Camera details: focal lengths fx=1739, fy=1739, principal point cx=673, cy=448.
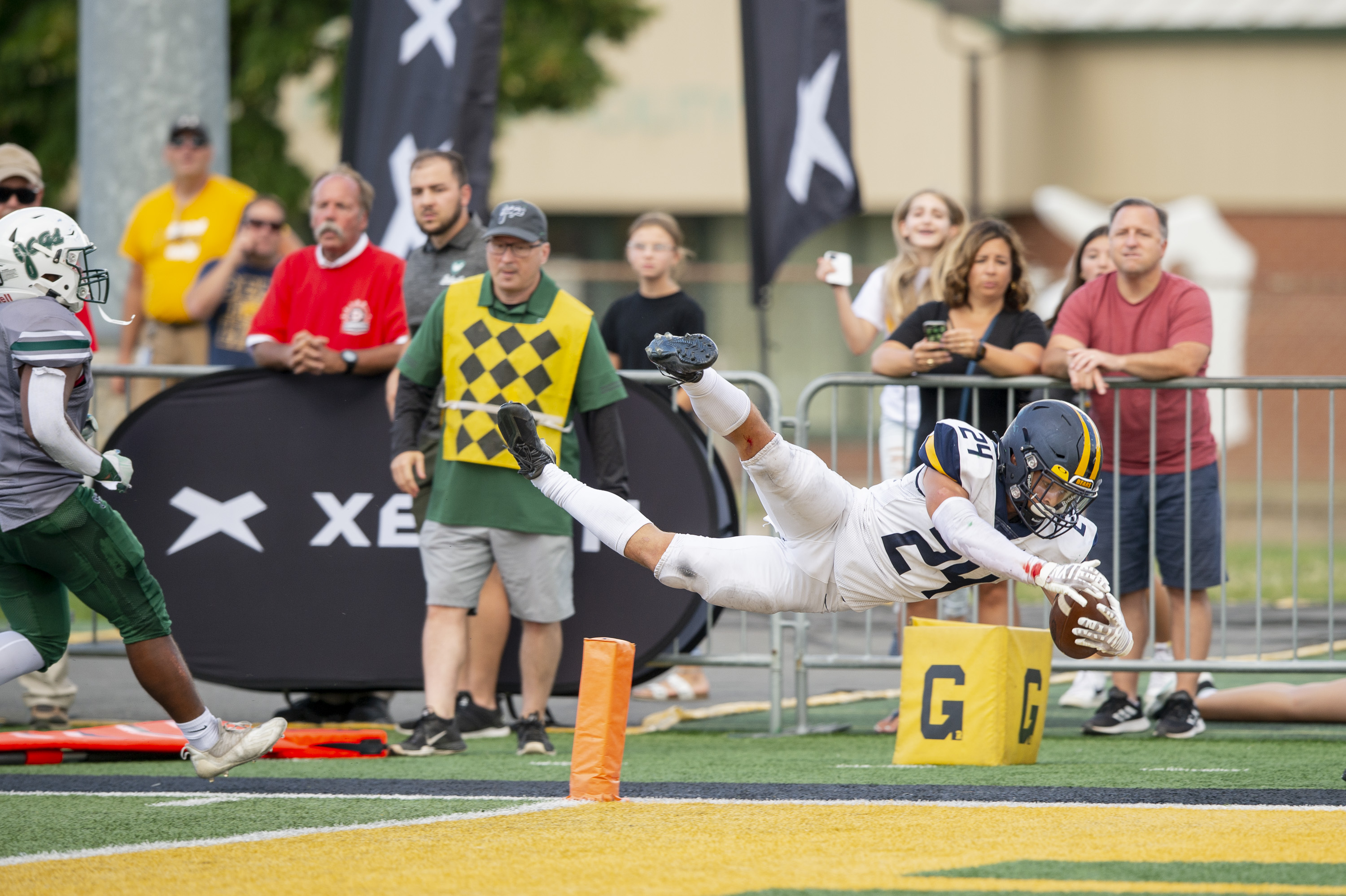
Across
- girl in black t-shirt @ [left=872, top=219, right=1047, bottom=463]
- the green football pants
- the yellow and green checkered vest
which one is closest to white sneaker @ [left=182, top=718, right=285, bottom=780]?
the green football pants

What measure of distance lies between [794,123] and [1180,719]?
12.3 feet

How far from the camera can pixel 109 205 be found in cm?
1068

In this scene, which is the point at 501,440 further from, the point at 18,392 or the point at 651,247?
the point at 18,392

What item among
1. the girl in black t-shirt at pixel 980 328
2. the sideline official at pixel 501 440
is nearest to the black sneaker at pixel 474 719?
the sideline official at pixel 501 440

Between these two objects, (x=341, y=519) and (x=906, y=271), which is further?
(x=906, y=271)

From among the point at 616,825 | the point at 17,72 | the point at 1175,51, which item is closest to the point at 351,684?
the point at 616,825

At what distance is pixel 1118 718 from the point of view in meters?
7.52

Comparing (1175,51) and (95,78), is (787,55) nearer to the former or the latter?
(95,78)

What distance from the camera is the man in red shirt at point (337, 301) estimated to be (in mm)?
7805

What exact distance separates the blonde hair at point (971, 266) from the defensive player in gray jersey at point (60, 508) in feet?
11.5

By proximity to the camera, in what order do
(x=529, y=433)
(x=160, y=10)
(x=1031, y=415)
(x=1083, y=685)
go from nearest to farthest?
1. (x=1031, y=415)
2. (x=529, y=433)
3. (x=1083, y=685)
4. (x=160, y=10)

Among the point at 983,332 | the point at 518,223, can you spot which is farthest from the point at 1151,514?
the point at 518,223

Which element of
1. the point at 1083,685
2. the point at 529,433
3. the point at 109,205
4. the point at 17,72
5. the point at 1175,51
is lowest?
the point at 1083,685

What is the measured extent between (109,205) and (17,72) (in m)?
7.63
